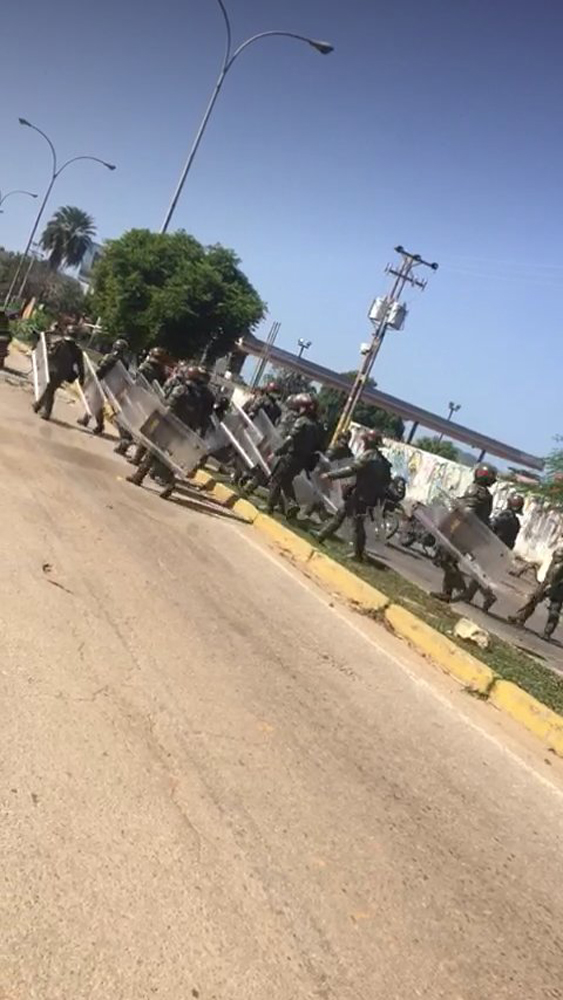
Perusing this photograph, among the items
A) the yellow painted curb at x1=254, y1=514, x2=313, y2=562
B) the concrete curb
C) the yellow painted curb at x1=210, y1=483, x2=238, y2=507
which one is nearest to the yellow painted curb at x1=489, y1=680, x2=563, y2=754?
the concrete curb

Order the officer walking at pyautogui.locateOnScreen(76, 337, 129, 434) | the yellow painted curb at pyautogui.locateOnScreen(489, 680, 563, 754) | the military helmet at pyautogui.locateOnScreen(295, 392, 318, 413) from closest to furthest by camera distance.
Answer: the yellow painted curb at pyautogui.locateOnScreen(489, 680, 563, 754) < the military helmet at pyautogui.locateOnScreen(295, 392, 318, 413) < the officer walking at pyautogui.locateOnScreen(76, 337, 129, 434)

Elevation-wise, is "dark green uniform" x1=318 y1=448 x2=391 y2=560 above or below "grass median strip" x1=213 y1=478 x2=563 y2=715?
above

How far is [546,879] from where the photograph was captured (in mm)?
4055

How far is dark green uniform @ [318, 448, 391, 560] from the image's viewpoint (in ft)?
37.6

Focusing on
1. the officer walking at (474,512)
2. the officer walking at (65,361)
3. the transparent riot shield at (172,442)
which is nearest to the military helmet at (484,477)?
the officer walking at (474,512)

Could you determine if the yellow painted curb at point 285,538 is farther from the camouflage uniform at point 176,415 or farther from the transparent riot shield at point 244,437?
the transparent riot shield at point 244,437

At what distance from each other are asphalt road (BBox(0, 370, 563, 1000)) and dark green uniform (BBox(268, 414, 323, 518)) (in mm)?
5672

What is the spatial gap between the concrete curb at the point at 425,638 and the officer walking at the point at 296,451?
45.9 inches

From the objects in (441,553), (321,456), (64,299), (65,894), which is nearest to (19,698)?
(65,894)

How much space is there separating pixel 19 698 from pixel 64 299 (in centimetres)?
7294

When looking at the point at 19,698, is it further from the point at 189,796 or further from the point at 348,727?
the point at 348,727

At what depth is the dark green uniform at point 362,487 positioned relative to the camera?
11453mm

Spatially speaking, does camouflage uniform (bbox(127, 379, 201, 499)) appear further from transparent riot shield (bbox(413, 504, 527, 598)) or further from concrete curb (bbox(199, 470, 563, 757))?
transparent riot shield (bbox(413, 504, 527, 598))

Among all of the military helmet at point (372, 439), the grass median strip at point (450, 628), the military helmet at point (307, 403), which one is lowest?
the grass median strip at point (450, 628)
